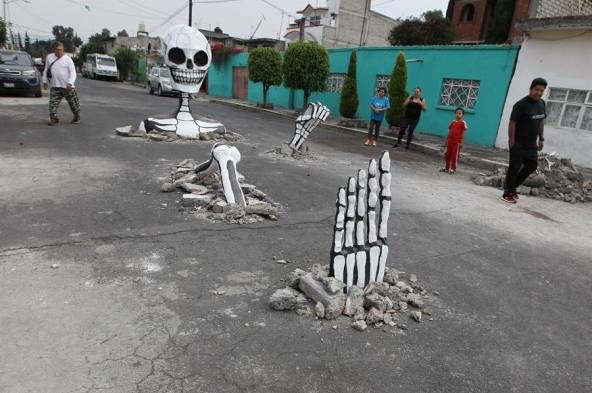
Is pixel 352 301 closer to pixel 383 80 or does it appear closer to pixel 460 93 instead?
pixel 460 93

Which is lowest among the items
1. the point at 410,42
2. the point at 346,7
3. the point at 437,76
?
the point at 437,76

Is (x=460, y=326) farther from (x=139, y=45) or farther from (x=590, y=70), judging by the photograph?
(x=139, y=45)

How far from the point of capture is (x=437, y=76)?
14352 millimetres

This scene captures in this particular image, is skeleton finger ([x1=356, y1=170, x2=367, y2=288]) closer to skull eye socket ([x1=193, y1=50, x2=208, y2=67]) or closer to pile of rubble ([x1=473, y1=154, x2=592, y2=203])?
pile of rubble ([x1=473, y1=154, x2=592, y2=203])

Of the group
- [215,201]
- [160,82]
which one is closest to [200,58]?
[215,201]

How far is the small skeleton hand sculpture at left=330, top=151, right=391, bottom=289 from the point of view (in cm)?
308

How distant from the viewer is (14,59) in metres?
14.3

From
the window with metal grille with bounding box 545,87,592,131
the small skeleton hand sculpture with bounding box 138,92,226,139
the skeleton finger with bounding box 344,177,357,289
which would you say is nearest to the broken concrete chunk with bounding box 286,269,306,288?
the skeleton finger with bounding box 344,177,357,289

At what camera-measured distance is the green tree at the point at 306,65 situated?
1731cm

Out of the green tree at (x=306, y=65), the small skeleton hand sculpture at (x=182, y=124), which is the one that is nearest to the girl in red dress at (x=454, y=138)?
the small skeleton hand sculpture at (x=182, y=124)

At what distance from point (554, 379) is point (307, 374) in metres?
1.58

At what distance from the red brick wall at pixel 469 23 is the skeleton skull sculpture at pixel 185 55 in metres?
27.4

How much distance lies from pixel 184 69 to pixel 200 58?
472 millimetres

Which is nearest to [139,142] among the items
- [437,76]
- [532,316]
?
[532,316]
